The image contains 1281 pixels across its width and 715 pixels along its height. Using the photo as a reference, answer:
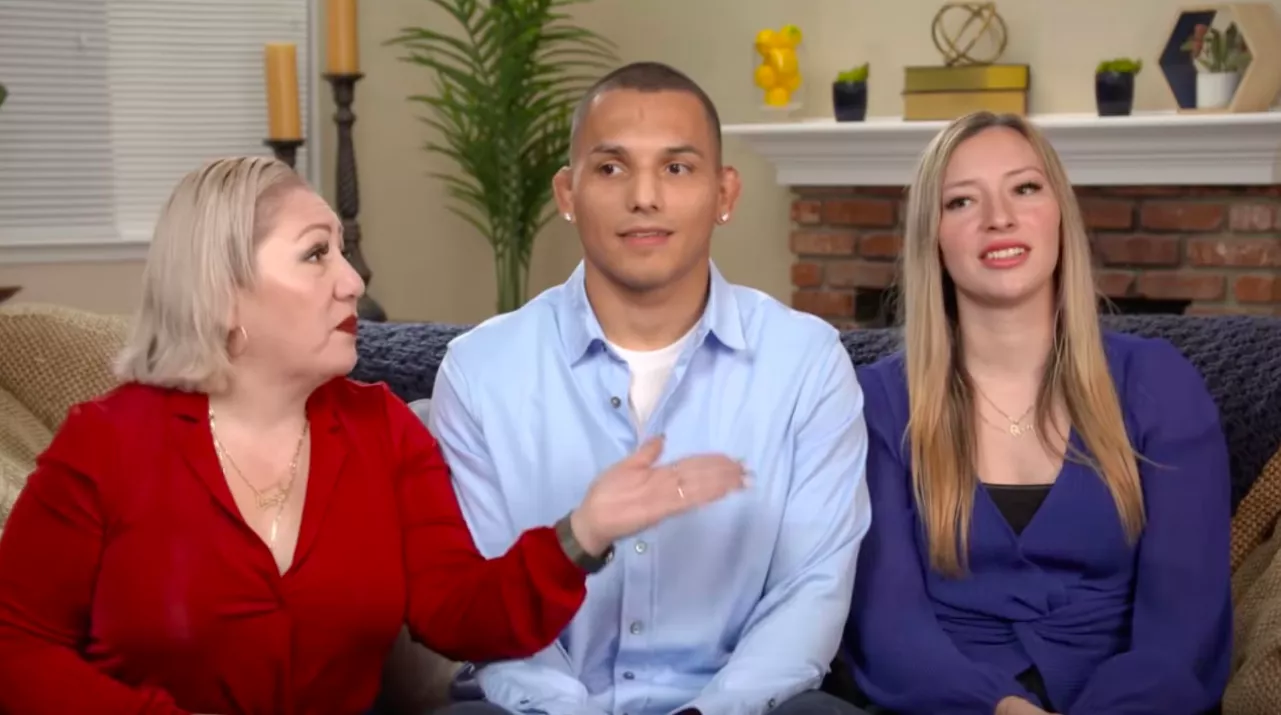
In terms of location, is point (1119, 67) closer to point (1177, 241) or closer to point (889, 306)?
point (1177, 241)

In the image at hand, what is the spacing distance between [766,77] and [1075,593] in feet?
8.86

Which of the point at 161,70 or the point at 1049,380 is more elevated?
the point at 161,70

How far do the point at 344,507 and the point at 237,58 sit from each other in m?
3.61

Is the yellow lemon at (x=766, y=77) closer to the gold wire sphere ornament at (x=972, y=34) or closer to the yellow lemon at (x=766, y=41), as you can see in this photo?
the yellow lemon at (x=766, y=41)

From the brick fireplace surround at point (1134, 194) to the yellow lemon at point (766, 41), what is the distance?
0.23 meters

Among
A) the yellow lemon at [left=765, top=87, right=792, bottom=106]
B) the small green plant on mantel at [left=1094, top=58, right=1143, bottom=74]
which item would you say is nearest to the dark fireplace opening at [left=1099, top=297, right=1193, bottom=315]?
the small green plant on mantel at [left=1094, top=58, right=1143, bottom=74]

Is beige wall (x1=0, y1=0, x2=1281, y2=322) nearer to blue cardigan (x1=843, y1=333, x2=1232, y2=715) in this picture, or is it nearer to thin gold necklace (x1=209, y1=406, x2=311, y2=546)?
blue cardigan (x1=843, y1=333, x2=1232, y2=715)

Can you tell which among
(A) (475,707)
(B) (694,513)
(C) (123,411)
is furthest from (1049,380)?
(C) (123,411)

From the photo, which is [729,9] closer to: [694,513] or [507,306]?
[507,306]

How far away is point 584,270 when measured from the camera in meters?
2.04

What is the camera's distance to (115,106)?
487cm

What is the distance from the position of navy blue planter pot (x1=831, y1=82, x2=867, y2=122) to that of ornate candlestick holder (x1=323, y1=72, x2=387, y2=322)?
4.46ft

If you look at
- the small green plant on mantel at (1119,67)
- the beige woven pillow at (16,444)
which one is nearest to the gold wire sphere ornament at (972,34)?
the small green plant on mantel at (1119,67)

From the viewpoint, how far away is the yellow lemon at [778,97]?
448 centimetres
